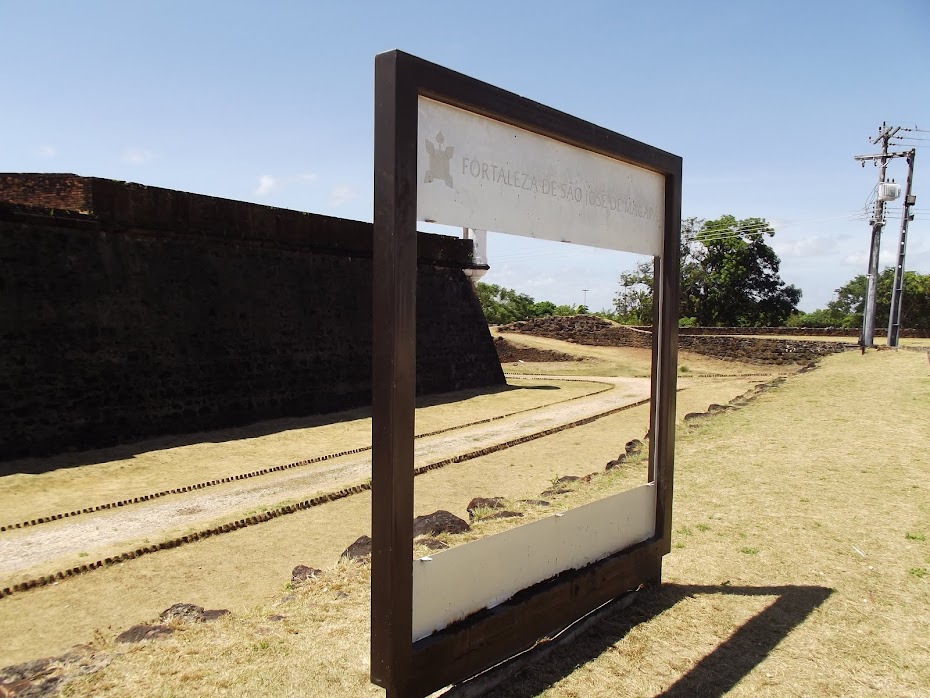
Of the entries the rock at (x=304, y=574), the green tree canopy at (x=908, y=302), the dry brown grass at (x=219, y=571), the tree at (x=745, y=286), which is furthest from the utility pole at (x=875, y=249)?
the rock at (x=304, y=574)

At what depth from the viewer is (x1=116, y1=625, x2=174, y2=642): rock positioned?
2.72 meters

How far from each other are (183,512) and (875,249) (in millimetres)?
24320

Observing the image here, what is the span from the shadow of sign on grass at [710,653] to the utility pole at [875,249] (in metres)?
22.2

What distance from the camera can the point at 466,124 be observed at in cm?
229

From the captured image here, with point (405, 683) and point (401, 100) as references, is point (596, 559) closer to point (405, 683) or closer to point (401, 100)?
point (405, 683)

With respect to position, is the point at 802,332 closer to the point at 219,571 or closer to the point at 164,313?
the point at 164,313

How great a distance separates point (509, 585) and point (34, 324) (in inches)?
310

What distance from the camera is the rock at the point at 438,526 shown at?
4.02 metres

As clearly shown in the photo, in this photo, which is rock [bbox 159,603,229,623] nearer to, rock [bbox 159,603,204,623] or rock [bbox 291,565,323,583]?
rock [bbox 159,603,204,623]

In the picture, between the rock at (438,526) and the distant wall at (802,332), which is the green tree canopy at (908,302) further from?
the rock at (438,526)

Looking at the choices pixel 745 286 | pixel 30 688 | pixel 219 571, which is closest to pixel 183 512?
pixel 219 571

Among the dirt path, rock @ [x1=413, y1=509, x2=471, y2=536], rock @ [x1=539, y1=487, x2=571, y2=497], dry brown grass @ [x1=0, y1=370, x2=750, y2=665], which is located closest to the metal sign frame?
rock @ [x1=413, y1=509, x2=471, y2=536]

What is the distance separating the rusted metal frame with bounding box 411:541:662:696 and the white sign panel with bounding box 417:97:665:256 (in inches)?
54.6

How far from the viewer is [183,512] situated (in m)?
5.86
